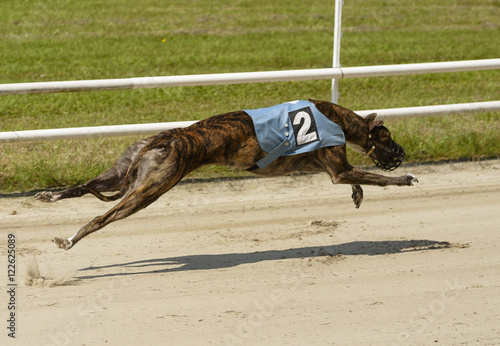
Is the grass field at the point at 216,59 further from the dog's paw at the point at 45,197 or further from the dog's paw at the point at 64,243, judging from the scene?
the dog's paw at the point at 64,243

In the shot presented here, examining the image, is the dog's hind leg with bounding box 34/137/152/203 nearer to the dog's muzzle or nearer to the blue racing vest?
the blue racing vest

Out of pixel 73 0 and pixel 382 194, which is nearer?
pixel 382 194

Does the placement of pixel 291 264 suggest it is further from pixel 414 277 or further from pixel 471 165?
pixel 471 165

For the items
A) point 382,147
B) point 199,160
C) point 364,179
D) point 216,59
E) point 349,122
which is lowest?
point 216,59

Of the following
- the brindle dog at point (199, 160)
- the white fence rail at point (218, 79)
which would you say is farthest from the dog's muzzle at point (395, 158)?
the white fence rail at point (218, 79)

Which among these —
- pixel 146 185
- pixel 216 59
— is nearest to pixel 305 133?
pixel 146 185

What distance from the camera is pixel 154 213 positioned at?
6.68 m

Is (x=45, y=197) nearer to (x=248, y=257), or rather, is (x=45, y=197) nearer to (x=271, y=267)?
(x=248, y=257)

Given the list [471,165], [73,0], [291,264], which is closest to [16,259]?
[291,264]

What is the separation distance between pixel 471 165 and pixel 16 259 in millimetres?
4478

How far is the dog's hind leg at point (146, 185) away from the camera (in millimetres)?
5094

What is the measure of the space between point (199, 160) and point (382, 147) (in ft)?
4.94

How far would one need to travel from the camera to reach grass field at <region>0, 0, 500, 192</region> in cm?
818

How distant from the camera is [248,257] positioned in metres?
5.77
